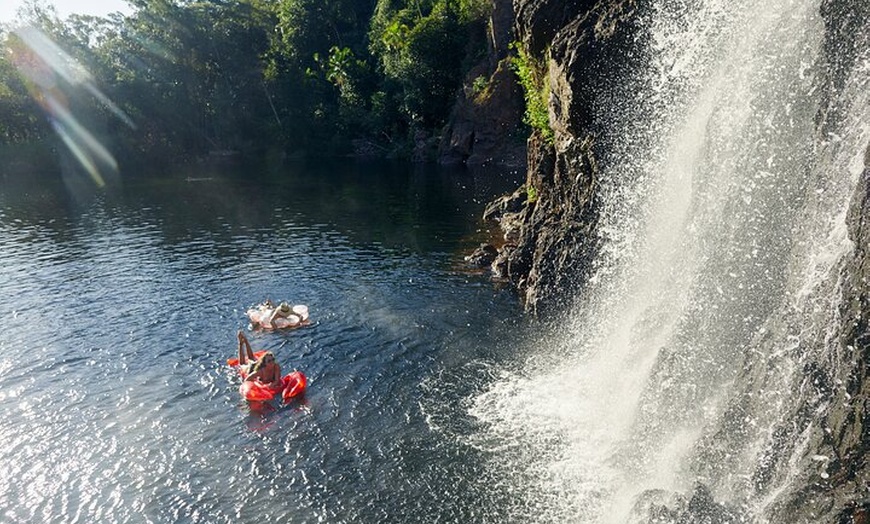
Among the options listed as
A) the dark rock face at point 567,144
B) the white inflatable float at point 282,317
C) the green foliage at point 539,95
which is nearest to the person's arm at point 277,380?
the white inflatable float at point 282,317

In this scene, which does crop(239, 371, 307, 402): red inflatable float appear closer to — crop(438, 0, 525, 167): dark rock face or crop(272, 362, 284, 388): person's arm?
crop(272, 362, 284, 388): person's arm

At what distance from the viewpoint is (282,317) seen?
2483cm

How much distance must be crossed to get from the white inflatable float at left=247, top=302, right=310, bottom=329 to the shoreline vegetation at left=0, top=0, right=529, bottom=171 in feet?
183

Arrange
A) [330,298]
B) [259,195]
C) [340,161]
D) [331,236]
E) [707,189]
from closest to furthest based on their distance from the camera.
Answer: [707,189] < [330,298] < [331,236] < [259,195] < [340,161]

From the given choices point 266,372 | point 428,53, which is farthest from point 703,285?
point 428,53

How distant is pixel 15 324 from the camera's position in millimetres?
25719

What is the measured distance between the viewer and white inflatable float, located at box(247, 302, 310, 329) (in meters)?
24.6

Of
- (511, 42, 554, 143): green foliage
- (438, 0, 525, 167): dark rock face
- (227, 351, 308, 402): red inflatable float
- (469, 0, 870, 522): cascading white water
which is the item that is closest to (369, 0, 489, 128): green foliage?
(438, 0, 525, 167): dark rock face

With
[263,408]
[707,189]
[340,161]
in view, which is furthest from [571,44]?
[340,161]

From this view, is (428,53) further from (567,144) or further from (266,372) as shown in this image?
(266,372)

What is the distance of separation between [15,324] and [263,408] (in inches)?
603

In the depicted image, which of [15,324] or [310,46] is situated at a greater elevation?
[310,46]

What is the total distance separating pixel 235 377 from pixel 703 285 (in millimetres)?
15360

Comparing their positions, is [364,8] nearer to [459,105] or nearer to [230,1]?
[230,1]
